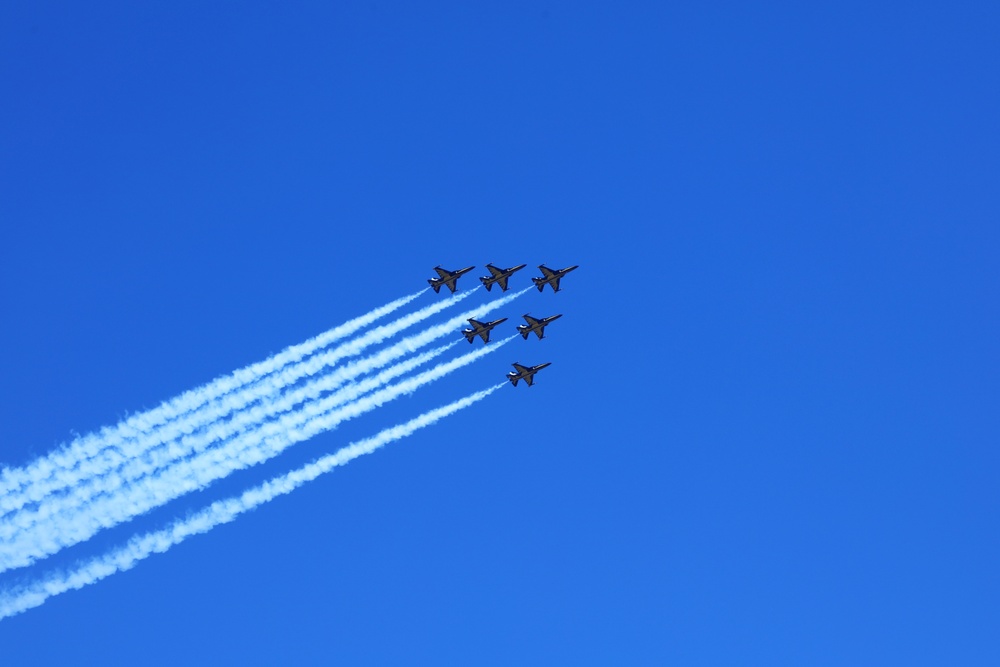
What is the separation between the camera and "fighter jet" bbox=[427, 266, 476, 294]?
386 ft

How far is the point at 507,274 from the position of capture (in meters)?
118

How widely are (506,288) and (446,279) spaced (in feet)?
18.2

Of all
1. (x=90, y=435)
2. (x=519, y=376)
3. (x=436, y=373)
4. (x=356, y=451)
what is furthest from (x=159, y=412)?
(x=519, y=376)

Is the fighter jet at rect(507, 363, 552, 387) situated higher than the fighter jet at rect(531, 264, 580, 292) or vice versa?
the fighter jet at rect(531, 264, 580, 292)

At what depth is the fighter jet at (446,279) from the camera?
386 ft

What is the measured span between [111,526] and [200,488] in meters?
6.94

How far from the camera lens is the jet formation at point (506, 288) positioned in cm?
11781

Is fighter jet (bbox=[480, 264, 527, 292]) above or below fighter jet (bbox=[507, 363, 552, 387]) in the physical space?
above

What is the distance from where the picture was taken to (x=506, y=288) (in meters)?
119

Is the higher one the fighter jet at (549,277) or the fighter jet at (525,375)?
the fighter jet at (549,277)

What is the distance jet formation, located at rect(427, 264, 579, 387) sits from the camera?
117812 mm

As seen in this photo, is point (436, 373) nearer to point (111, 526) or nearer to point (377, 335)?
point (377, 335)

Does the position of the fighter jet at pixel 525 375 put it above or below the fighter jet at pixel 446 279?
below

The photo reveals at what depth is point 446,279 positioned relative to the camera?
117812mm
